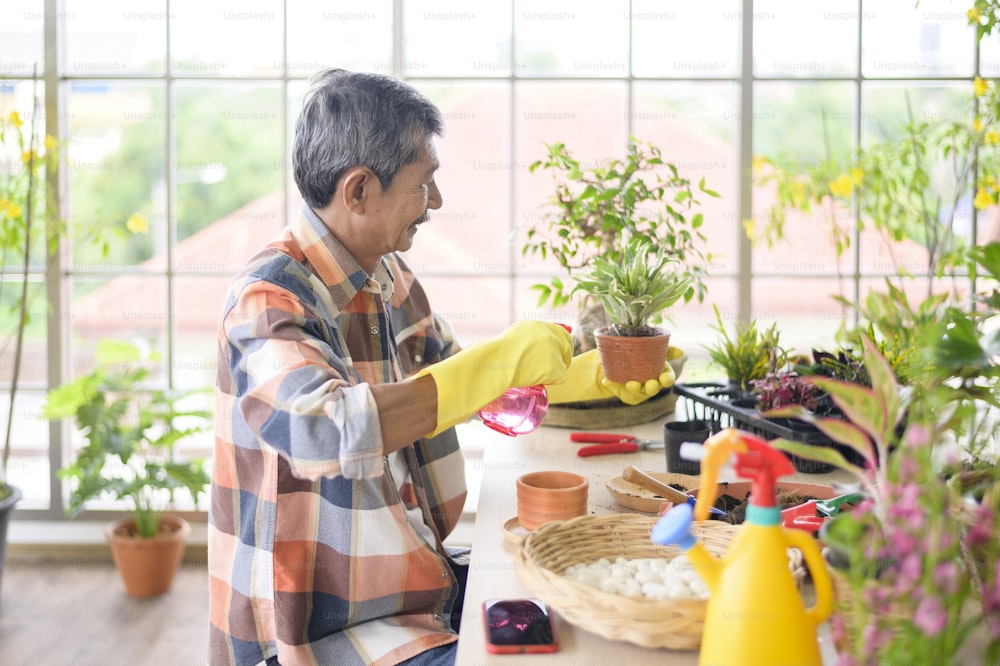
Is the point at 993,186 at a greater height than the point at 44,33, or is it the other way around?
the point at 44,33

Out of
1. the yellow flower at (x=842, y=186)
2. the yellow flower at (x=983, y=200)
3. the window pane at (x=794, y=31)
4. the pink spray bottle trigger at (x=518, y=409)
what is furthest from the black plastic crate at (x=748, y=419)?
the window pane at (x=794, y=31)

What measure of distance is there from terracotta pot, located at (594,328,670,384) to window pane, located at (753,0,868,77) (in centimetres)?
190

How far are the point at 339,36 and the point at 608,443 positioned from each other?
207cm

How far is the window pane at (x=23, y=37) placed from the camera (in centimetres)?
345

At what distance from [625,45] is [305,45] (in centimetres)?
112

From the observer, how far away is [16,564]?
3547mm

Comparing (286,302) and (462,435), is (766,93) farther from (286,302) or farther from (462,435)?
(286,302)

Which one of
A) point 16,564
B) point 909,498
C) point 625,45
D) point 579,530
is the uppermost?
point 625,45

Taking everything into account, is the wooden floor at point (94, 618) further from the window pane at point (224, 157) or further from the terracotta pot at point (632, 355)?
the window pane at point (224, 157)

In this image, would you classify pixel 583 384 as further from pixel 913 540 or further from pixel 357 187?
pixel 913 540

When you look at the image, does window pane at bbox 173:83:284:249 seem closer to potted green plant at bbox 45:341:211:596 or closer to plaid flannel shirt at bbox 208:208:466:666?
potted green plant at bbox 45:341:211:596

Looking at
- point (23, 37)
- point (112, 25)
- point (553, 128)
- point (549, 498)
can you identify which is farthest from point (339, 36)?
point (553, 128)

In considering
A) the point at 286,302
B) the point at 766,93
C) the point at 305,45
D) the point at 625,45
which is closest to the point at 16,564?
the point at 305,45

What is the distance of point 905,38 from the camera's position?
136 inches
